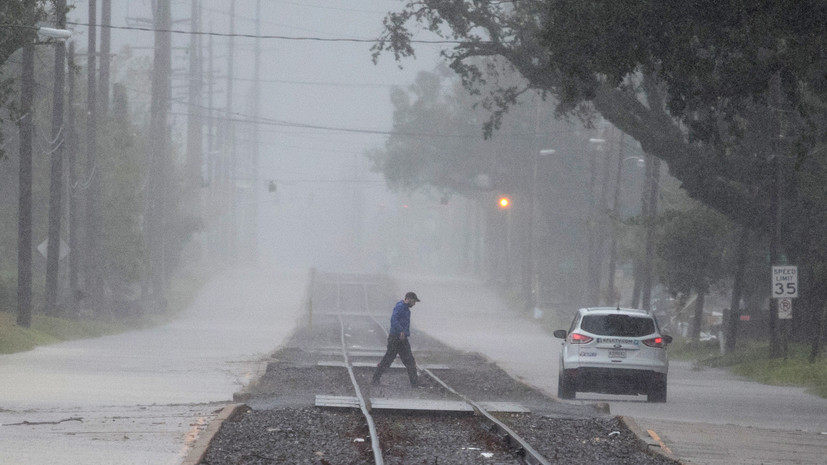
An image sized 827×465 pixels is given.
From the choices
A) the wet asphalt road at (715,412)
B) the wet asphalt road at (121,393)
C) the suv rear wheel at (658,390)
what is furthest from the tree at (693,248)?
the suv rear wheel at (658,390)

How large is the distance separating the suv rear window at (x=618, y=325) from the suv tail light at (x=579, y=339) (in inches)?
6.6

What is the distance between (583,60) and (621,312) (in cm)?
638

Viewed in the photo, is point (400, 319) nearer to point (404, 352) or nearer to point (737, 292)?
point (404, 352)

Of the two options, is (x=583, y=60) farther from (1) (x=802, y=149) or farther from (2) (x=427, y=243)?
(2) (x=427, y=243)

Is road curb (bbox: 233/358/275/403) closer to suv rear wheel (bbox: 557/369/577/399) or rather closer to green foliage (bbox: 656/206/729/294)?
suv rear wheel (bbox: 557/369/577/399)

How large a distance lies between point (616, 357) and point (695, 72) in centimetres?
635

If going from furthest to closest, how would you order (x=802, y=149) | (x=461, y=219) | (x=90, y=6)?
(x=461, y=219) → (x=90, y=6) → (x=802, y=149)

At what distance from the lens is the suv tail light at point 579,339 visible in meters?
21.9

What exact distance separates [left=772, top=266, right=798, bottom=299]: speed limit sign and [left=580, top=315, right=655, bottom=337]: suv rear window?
7.96 metres

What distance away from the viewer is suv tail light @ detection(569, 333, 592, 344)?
21922mm

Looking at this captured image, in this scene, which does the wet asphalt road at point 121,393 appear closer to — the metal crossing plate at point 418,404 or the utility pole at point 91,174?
the metal crossing plate at point 418,404

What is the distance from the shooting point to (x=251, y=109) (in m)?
138

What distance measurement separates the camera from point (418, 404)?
19078 mm

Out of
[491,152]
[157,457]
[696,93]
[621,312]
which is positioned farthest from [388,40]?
[491,152]
